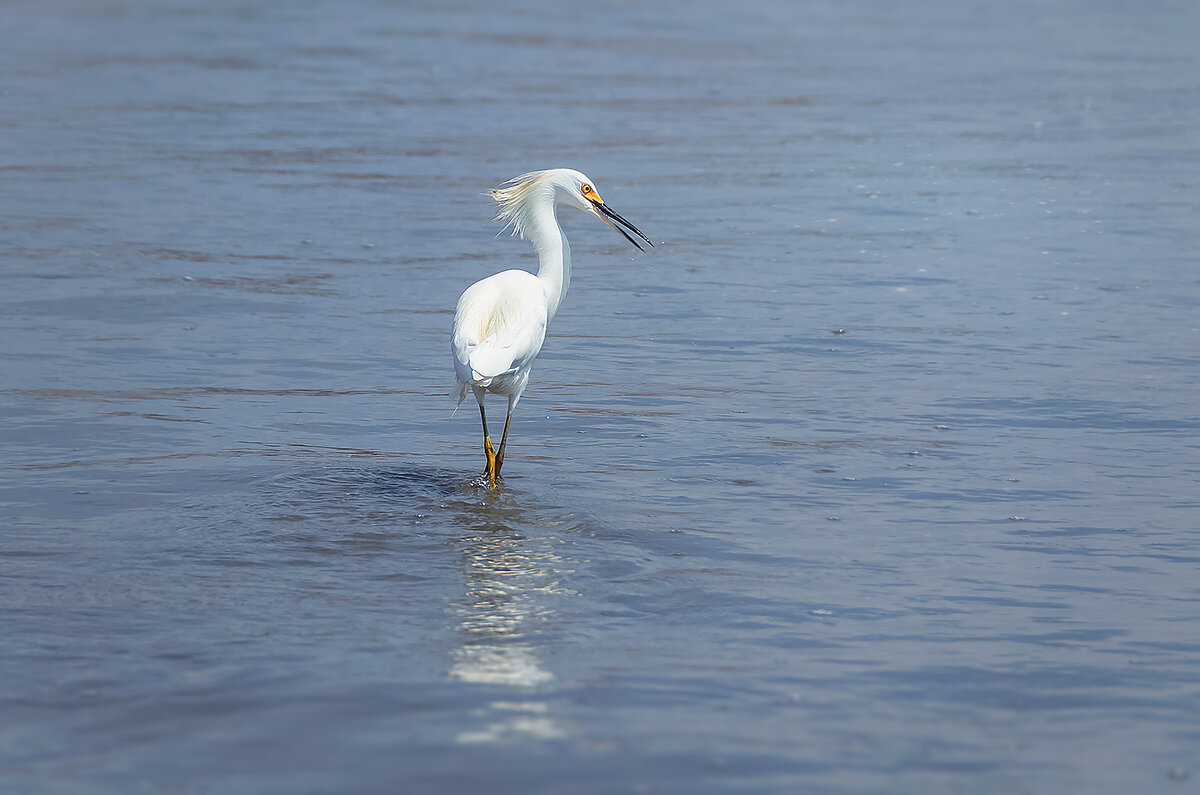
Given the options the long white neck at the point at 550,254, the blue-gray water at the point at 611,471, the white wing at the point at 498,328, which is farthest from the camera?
the long white neck at the point at 550,254

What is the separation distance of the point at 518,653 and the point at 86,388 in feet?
14.6

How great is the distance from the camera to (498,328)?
7.00 metres

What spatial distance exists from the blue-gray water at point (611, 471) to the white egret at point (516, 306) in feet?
1.60

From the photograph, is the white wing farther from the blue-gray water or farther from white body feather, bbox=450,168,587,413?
the blue-gray water

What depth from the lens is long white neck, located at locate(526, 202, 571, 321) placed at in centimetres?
749

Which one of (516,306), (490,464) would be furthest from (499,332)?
(490,464)

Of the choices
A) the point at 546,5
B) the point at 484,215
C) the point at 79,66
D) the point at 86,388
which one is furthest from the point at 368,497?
the point at 546,5

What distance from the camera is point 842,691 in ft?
15.0

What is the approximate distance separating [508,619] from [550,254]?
2799 mm

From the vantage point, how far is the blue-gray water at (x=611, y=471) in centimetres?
428

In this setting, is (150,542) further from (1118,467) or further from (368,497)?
(1118,467)

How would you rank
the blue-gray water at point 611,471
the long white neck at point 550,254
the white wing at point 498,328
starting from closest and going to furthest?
the blue-gray water at point 611,471
the white wing at point 498,328
the long white neck at point 550,254

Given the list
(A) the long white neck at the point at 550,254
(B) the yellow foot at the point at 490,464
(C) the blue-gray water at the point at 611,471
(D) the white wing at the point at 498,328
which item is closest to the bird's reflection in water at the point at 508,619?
(C) the blue-gray water at the point at 611,471

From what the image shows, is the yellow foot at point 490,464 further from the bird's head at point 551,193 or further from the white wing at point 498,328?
the bird's head at point 551,193
